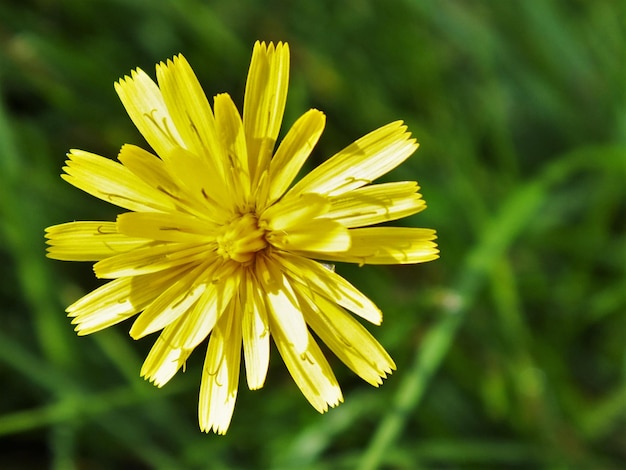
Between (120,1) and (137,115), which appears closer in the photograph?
(137,115)

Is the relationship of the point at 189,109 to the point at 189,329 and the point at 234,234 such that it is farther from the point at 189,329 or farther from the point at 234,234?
the point at 189,329

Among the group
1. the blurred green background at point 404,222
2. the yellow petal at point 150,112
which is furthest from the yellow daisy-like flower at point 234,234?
the blurred green background at point 404,222

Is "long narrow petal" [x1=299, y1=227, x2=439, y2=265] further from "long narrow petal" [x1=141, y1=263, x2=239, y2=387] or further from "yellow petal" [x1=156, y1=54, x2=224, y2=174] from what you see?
"yellow petal" [x1=156, y1=54, x2=224, y2=174]

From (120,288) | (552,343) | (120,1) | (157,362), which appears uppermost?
(120,1)

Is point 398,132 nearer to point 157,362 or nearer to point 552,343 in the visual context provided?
point 157,362

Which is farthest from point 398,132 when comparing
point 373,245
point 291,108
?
point 291,108

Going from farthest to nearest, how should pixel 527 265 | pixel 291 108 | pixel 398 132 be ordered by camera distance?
1. pixel 527 265
2. pixel 291 108
3. pixel 398 132

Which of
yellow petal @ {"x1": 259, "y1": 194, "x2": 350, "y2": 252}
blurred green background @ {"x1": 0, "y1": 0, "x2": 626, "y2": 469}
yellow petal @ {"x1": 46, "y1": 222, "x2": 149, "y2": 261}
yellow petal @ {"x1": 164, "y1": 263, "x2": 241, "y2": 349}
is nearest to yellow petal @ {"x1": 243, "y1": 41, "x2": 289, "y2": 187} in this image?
yellow petal @ {"x1": 259, "y1": 194, "x2": 350, "y2": 252}
